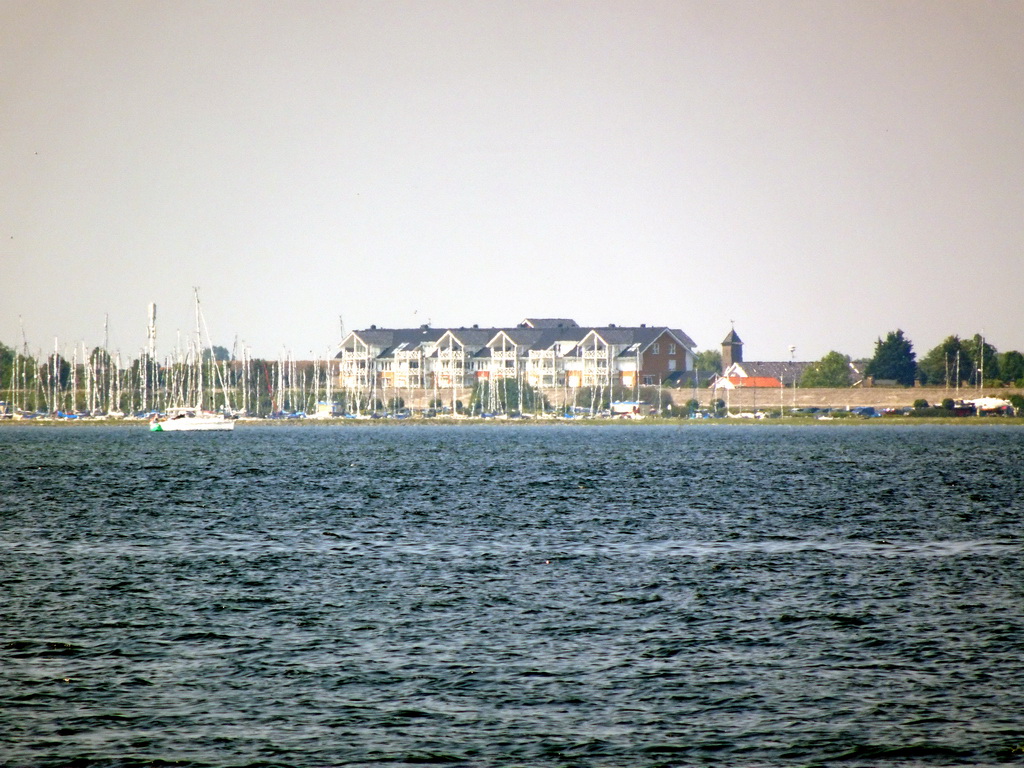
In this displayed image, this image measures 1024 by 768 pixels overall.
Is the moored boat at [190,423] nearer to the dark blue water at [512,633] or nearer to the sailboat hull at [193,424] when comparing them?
the sailboat hull at [193,424]

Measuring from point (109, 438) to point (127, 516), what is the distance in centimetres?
11069

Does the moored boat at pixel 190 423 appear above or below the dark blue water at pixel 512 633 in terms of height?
above

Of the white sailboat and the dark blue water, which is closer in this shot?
the dark blue water

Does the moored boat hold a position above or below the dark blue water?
above

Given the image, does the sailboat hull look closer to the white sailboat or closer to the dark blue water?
the white sailboat

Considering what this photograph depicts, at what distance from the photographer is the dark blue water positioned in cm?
1842

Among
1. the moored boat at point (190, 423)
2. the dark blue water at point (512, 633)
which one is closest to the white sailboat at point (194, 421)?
the moored boat at point (190, 423)

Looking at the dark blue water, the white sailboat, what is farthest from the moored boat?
the dark blue water

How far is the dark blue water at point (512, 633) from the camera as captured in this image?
18.4 metres

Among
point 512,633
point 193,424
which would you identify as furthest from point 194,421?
point 512,633

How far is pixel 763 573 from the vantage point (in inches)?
1378

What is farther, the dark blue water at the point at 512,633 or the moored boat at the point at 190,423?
the moored boat at the point at 190,423

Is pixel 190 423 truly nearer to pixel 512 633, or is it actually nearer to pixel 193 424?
pixel 193 424

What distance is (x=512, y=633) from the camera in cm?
2595
